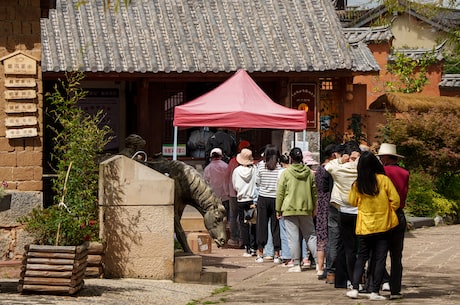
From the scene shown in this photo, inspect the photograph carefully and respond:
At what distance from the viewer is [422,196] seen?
79.3 ft

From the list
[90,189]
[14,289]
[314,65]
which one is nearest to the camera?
[14,289]

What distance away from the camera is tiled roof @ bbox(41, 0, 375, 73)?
23.6 meters

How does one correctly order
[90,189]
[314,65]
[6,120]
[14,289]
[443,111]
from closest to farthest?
1. [14,289]
2. [90,189]
3. [6,120]
4. [314,65]
5. [443,111]

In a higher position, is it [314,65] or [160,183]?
[314,65]

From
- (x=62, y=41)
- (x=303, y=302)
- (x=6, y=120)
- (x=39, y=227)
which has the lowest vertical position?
(x=303, y=302)

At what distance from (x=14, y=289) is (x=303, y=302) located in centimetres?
314

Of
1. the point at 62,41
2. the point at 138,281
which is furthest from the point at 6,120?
the point at 62,41

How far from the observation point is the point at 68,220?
12.3m

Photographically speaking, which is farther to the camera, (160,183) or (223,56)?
(223,56)

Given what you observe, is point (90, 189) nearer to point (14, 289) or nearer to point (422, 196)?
point (14, 289)

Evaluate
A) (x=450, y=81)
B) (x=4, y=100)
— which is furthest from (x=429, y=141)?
(x=450, y=81)

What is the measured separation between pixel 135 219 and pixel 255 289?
67.1 inches

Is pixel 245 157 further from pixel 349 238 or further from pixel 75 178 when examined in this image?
pixel 75 178

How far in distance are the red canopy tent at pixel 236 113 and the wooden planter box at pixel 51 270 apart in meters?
7.83
